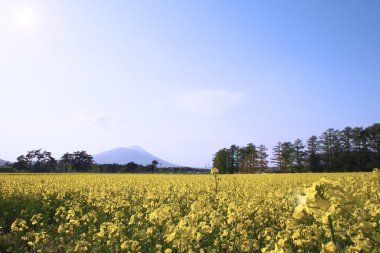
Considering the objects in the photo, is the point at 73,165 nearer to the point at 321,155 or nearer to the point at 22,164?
the point at 22,164

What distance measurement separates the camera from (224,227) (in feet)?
20.3

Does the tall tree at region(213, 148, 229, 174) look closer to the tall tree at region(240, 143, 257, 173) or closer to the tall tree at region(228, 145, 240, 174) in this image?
the tall tree at region(228, 145, 240, 174)

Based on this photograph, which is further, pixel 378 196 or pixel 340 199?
pixel 378 196

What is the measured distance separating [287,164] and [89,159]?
58965 millimetres

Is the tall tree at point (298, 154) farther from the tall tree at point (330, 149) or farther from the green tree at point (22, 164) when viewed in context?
the green tree at point (22, 164)

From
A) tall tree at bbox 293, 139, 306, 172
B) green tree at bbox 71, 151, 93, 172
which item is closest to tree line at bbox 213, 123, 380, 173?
tall tree at bbox 293, 139, 306, 172

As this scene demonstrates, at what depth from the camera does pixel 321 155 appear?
2913 inches

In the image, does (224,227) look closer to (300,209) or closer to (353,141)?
(300,209)

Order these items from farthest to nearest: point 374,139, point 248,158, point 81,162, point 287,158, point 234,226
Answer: point 81,162
point 248,158
point 287,158
point 374,139
point 234,226

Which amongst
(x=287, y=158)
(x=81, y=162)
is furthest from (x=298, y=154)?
(x=81, y=162)

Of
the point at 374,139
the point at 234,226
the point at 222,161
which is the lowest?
the point at 234,226

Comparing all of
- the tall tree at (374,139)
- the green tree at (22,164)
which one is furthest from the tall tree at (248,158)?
the green tree at (22,164)

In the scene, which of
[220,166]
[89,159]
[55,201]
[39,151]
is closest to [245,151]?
[220,166]

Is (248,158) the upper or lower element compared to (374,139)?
lower
